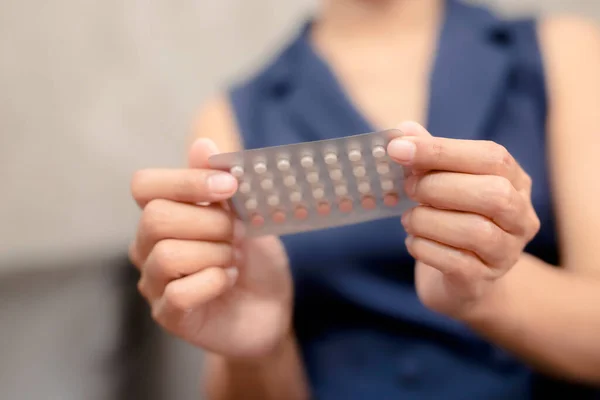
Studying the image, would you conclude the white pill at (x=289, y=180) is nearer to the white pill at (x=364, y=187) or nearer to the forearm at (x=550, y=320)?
the white pill at (x=364, y=187)

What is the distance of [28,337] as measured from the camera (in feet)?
2.09

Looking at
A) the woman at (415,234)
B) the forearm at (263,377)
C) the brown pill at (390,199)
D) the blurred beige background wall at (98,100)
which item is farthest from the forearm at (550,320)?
the blurred beige background wall at (98,100)

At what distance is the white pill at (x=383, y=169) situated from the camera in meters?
0.33

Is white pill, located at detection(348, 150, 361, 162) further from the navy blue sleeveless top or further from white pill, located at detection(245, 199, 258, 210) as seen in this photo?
the navy blue sleeveless top

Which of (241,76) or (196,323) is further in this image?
(241,76)

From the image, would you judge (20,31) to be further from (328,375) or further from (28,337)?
(328,375)

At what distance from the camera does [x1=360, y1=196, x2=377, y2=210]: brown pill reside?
0.36m

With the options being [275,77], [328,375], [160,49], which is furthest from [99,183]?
[328,375]

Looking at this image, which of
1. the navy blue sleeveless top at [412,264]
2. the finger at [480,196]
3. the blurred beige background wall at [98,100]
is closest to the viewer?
the finger at [480,196]

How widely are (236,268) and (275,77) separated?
0.95ft

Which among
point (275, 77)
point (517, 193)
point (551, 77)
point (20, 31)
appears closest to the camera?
point (517, 193)

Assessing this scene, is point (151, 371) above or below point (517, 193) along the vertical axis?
below

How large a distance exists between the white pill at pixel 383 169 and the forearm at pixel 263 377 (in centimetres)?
25

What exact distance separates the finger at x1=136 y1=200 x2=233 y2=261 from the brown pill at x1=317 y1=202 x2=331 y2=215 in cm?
7
